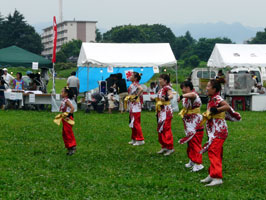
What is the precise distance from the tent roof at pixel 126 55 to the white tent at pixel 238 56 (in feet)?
8.56

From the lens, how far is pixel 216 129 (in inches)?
289

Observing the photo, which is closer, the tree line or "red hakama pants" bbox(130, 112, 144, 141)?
"red hakama pants" bbox(130, 112, 144, 141)

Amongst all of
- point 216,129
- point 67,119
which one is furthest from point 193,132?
point 67,119

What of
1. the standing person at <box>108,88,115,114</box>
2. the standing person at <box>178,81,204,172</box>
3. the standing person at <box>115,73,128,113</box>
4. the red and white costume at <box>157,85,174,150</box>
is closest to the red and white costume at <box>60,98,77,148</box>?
the red and white costume at <box>157,85,174,150</box>

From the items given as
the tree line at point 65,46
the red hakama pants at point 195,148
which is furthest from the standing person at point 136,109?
the tree line at point 65,46

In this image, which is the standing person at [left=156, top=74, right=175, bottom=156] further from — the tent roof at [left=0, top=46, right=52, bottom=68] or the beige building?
the beige building

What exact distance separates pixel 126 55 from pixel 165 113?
11.6 meters

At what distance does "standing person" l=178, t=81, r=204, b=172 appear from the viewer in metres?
8.46

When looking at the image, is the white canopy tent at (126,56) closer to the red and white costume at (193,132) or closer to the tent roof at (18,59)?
the tent roof at (18,59)

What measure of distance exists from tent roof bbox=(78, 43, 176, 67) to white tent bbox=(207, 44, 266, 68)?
103 inches

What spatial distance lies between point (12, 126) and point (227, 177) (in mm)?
8378

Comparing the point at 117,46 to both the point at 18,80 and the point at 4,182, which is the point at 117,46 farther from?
the point at 4,182

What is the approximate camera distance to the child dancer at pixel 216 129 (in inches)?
285

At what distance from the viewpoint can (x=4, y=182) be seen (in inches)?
289
